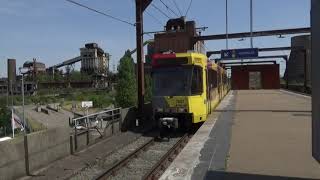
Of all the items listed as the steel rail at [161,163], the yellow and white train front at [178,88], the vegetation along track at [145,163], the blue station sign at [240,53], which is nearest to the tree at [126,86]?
the blue station sign at [240,53]

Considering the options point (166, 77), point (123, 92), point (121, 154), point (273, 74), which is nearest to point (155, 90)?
point (166, 77)

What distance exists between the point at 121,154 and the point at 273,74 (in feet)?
200

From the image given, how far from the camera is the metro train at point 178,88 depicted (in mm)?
19953

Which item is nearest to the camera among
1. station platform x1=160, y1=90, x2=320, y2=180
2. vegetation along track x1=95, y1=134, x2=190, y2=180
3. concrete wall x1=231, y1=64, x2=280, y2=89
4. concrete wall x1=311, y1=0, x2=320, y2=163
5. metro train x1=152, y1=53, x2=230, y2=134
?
concrete wall x1=311, y1=0, x2=320, y2=163

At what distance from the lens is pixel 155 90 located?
2053 cm

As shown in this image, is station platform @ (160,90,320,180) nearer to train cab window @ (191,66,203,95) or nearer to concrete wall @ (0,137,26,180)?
train cab window @ (191,66,203,95)

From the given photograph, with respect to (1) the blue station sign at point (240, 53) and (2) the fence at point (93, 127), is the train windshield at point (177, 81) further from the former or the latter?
(1) the blue station sign at point (240, 53)

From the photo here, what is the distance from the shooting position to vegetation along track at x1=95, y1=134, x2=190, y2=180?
41.4ft

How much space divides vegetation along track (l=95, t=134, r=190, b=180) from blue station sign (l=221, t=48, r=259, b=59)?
128ft

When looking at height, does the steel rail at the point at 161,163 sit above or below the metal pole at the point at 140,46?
below

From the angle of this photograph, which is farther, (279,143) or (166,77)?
(166,77)

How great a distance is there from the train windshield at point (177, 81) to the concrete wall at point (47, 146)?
5205 mm

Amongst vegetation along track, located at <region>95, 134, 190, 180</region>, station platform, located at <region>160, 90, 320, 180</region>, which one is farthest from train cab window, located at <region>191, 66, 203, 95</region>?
vegetation along track, located at <region>95, 134, 190, 180</region>

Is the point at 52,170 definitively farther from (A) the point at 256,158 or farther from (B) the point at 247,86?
(B) the point at 247,86
